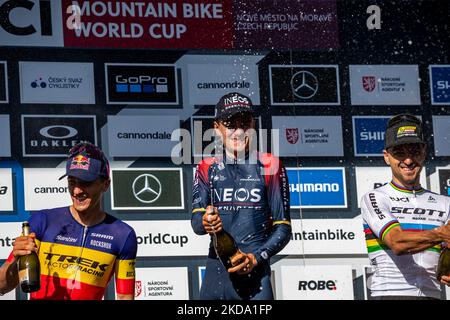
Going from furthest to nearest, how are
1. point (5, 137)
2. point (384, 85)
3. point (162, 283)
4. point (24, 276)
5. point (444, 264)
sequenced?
point (384, 85)
point (162, 283)
point (5, 137)
point (444, 264)
point (24, 276)

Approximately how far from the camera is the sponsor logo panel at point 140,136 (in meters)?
7.39

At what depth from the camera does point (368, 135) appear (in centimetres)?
781

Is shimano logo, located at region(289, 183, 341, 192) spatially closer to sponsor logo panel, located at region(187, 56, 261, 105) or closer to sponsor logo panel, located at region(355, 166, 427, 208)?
sponsor logo panel, located at region(355, 166, 427, 208)

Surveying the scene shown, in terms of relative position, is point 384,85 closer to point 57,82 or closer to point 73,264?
point 57,82

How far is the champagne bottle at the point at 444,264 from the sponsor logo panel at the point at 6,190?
2592mm

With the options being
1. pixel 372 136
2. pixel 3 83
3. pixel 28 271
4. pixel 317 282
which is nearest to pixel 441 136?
pixel 372 136

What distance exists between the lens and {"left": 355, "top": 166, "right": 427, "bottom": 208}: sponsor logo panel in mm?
Result: 7727

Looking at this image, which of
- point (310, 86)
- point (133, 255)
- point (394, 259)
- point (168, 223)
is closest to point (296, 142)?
point (310, 86)

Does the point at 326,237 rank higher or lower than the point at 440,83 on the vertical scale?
lower

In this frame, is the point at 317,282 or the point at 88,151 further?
the point at 317,282

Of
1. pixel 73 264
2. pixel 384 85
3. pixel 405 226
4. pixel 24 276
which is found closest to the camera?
pixel 24 276

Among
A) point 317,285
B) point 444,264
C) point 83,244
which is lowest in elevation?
point 317,285

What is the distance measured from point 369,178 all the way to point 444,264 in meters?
1.72

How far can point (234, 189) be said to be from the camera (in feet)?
20.8
